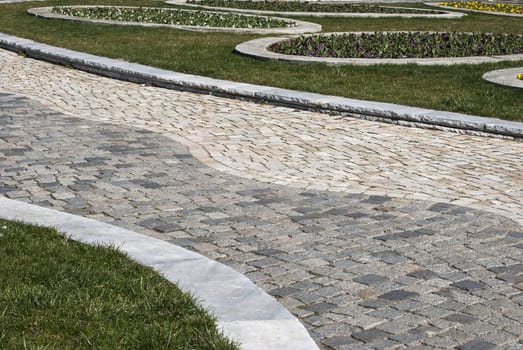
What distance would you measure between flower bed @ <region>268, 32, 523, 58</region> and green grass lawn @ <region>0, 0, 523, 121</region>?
1.12 metres

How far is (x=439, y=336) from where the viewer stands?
15.5 ft

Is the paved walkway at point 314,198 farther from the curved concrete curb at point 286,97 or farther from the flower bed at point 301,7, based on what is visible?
the flower bed at point 301,7

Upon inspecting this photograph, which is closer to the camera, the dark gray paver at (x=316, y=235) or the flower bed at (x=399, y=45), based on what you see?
the dark gray paver at (x=316, y=235)

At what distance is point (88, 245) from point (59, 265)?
48 cm

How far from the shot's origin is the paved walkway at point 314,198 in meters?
5.12

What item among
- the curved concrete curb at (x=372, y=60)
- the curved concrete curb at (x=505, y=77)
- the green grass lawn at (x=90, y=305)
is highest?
the green grass lawn at (x=90, y=305)

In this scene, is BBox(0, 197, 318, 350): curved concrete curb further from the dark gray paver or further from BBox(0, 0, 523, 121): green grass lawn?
BBox(0, 0, 523, 121): green grass lawn

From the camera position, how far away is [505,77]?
40.0ft

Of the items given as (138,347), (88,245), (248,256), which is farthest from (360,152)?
(138,347)

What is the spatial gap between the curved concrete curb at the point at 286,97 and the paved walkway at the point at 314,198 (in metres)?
0.15

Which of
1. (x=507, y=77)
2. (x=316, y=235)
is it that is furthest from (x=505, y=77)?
(x=316, y=235)

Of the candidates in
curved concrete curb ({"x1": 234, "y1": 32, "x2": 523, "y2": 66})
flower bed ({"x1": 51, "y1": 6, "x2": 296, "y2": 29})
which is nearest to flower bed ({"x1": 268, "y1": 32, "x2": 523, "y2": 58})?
curved concrete curb ({"x1": 234, "y1": 32, "x2": 523, "y2": 66})

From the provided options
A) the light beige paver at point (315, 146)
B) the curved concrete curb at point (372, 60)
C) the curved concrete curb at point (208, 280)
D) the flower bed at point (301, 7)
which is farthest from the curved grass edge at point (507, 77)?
the flower bed at point (301, 7)

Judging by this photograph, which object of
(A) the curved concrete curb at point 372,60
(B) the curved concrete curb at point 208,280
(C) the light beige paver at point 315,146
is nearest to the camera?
(B) the curved concrete curb at point 208,280
